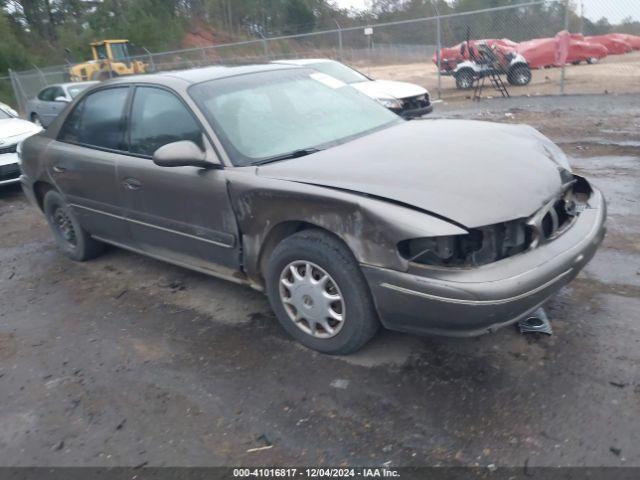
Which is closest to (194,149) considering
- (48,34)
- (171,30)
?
(171,30)

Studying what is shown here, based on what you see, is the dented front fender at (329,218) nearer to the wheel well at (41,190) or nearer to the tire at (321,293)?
the tire at (321,293)

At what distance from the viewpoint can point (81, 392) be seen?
3311 mm

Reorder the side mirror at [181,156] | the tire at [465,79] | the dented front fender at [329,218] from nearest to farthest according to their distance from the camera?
the dented front fender at [329,218], the side mirror at [181,156], the tire at [465,79]

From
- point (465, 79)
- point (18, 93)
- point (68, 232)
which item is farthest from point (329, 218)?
point (18, 93)

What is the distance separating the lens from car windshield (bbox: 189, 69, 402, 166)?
12.0 ft

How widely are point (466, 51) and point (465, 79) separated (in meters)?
0.82

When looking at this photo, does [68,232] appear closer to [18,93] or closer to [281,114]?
[281,114]

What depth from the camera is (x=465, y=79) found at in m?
17.1

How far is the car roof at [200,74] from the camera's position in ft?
13.2

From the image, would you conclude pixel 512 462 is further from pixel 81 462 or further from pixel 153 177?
pixel 153 177

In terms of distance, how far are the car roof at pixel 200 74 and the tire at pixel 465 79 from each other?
13.6m

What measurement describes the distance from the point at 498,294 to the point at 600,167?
507cm

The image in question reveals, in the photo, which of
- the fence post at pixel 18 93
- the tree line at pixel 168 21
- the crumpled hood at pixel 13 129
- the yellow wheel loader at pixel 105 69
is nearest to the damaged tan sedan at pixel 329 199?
the crumpled hood at pixel 13 129

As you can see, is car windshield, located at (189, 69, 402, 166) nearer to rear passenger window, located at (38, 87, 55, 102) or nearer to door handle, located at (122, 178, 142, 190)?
door handle, located at (122, 178, 142, 190)
